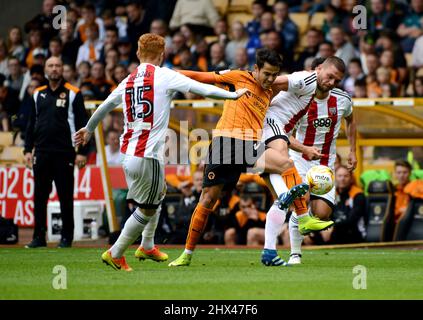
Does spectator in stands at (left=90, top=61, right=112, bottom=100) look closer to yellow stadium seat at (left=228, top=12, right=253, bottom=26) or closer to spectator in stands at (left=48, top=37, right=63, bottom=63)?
spectator in stands at (left=48, top=37, right=63, bottom=63)

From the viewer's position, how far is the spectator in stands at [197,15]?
69.9 ft

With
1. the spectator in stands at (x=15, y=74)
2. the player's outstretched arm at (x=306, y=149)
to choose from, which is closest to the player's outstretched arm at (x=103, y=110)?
the player's outstretched arm at (x=306, y=149)

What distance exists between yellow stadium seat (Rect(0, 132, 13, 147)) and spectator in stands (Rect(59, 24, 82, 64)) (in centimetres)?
204

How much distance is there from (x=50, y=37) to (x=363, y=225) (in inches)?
387

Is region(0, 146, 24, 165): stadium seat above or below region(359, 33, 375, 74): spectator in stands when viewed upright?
below

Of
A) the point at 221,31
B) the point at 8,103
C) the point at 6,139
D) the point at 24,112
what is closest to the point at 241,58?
the point at 221,31

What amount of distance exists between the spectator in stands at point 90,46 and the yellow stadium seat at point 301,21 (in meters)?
4.00

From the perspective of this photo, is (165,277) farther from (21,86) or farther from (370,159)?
(21,86)

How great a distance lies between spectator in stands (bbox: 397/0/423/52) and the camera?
1898 cm

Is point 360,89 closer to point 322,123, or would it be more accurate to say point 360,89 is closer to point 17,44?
point 322,123

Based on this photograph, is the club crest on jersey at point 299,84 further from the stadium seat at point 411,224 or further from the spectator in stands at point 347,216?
the stadium seat at point 411,224

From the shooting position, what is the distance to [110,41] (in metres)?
21.6

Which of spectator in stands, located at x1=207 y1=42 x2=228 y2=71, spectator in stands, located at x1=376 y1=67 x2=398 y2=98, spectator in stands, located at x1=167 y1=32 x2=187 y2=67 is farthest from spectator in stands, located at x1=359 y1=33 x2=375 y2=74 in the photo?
spectator in stands, located at x1=167 y1=32 x2=187 y2=67

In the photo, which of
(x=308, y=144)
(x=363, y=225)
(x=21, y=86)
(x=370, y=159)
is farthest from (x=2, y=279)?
(x=21, y=86)
